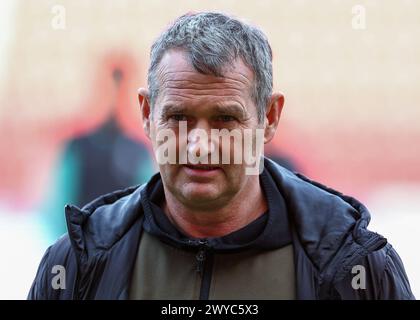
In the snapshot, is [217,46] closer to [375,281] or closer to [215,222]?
[215,222]

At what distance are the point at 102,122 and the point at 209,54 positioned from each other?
229cm

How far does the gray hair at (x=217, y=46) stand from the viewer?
1.93 meters

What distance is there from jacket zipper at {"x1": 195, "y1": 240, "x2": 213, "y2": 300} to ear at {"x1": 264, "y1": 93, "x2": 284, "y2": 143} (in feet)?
1.31

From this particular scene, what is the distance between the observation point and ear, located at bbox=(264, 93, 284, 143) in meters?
2.11

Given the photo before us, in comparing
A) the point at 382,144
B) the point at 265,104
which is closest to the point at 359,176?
the point at 382,144

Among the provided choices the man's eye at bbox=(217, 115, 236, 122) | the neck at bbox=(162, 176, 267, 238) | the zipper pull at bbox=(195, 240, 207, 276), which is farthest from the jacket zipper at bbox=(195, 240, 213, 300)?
the man's eye at bbox=(217, 115, 236, 122)

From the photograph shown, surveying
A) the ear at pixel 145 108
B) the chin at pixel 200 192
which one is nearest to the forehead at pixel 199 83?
the ear at pixel 145 108

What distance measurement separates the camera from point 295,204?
1.99 metres

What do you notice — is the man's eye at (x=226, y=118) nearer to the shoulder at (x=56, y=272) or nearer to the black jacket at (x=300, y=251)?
the black jacket at (x=300, y=251)

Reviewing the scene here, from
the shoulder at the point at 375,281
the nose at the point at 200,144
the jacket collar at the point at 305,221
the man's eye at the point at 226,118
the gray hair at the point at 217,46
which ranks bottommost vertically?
the shoulder at the point at 375,281

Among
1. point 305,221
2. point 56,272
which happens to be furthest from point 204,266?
point 56,272

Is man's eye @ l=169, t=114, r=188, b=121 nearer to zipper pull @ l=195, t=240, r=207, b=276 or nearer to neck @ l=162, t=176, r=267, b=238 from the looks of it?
neck @ l=162, t=176, r=267, b=238

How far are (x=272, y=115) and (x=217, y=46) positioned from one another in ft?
1.06

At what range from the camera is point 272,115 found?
2152 millimetres
